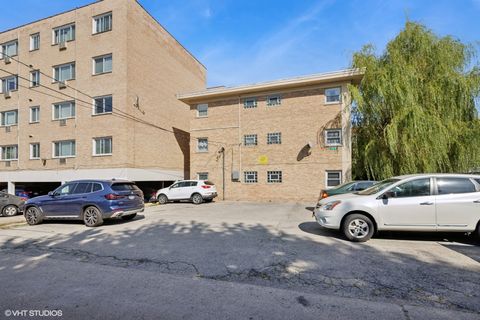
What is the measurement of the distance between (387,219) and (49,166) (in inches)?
853

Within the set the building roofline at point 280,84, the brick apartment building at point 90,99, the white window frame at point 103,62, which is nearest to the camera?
the building roofline at point 280,84

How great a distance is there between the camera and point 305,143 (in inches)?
669

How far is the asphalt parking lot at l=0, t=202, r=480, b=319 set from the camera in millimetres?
3230

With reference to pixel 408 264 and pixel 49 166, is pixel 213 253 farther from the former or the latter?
pixel 49 166

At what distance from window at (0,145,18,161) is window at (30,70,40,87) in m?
5.13

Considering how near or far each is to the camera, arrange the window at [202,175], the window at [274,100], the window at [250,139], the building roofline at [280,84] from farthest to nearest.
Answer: the window at [202,175] < the window at [250,139] < the window at [274,100] < the building roofline at [280,84]

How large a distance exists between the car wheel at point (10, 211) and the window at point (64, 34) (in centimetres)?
1326

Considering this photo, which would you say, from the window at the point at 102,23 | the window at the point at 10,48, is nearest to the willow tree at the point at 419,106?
the window at the point at 102,23

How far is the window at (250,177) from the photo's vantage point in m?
18.2

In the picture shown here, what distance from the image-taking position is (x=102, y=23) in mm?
18391

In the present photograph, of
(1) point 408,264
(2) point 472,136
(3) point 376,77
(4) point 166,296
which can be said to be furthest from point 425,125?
(4) point 166,296

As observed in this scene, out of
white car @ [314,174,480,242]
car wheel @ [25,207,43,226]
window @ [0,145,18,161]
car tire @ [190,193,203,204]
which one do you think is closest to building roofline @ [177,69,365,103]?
car tire @ [190,193,203,204]

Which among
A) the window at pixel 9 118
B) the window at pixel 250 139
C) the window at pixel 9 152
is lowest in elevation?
the window at pixel 9 152

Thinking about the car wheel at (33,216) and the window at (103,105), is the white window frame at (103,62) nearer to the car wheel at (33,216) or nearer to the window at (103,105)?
the window at (103,105)
